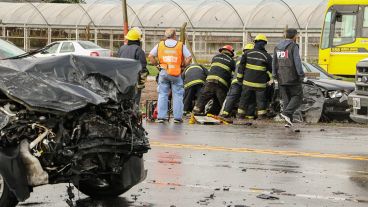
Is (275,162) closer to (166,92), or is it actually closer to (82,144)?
(82,144)

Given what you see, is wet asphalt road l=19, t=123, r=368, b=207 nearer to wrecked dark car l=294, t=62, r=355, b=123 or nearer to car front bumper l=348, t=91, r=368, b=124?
car front bumper l=348, t=91, r=368, b=124

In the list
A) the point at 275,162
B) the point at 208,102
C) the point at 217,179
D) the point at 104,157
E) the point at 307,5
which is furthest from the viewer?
the point at 307,5

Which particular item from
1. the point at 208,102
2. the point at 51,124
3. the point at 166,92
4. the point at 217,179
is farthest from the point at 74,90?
the point at 208,102

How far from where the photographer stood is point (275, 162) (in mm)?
10211

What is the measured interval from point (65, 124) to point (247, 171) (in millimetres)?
3286

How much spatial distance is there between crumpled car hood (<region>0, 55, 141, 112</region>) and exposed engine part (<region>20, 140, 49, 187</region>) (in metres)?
0.34

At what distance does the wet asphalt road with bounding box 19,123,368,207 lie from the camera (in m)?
7.69

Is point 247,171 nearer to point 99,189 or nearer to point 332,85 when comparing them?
point 99,189

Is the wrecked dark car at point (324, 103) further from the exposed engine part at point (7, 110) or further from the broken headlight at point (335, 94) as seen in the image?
the exposed engine part at point (7, 110)

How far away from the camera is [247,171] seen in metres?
9.44

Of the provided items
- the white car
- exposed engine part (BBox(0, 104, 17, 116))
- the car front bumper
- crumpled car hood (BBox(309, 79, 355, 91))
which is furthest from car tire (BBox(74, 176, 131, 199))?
the white car

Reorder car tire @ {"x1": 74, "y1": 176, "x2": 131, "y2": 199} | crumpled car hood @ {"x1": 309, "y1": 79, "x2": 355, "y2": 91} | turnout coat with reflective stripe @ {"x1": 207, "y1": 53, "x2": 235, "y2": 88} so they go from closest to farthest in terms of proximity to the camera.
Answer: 1. car tire @ {"x1": 74, "y1": 176, "x2": 131, "y2": 199}
2. crumpled car hood @ {"x1": 309, "y1": 79, "x2": 355, "y2": 91}
3. turnout coat with reflective stripe @ {"x1": 207, "y1": 53, "x2": 235, "y2": 88}

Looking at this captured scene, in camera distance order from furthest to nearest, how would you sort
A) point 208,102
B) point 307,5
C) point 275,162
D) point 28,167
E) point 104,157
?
point 307,5, point 208,102, point 275,162, point 104,157, point 28,167

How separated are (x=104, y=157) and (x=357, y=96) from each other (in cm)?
553
